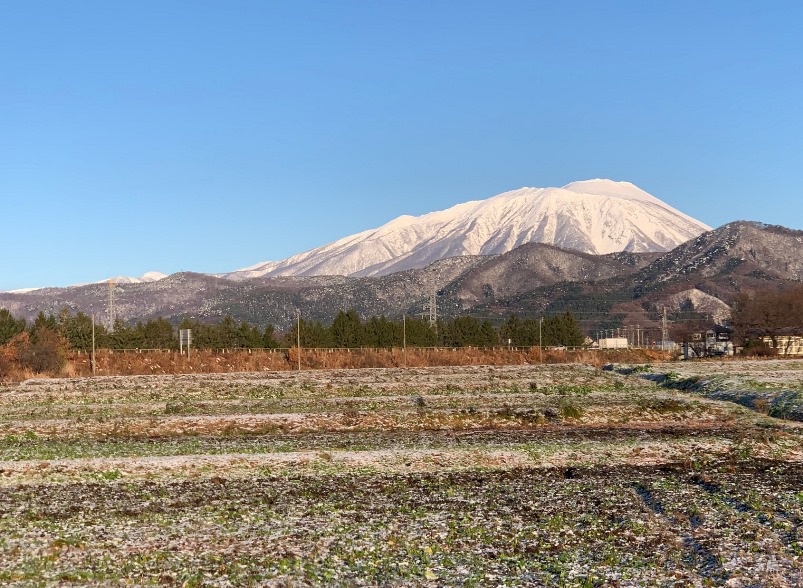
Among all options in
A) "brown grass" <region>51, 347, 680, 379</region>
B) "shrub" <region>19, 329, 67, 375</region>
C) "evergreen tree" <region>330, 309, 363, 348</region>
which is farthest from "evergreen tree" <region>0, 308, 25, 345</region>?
"evergreen tree" <region>330, 309, 363, 348</region>

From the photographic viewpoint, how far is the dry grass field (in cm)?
1502

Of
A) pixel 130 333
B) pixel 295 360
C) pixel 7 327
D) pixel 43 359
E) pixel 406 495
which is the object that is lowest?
pixel 406 495

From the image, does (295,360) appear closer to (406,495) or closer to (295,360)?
(295,360)

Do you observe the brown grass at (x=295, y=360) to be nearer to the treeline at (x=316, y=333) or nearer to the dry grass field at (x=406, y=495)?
the treeline at (x=316, y=333)

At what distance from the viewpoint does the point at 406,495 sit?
2120 centimetres

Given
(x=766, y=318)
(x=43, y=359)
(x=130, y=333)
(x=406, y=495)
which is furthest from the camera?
(x=130, y=333)

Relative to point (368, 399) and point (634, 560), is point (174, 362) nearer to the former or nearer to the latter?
point (368, 399)

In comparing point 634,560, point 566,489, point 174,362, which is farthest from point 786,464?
point 174,362

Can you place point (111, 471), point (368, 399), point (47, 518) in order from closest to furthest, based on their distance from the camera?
point (47, 518), point (111, 471), point (368, 399)

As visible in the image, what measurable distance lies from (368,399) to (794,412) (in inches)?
833

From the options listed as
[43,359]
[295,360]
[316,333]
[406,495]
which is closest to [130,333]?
[316,333]

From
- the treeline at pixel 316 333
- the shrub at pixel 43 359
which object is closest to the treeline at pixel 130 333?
the treeline at pixel 316 333

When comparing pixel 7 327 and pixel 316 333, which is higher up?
pixel 7 327

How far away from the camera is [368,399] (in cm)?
4866
